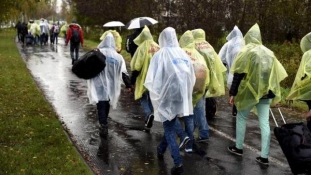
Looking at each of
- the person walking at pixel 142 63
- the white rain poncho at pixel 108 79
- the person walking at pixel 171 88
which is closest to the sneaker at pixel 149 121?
the person walking at pixel 142 63

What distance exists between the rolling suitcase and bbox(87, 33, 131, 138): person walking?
338 cm

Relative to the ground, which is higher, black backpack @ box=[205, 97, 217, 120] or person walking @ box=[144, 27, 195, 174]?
person walking @ box=[144, 27, 195, 174]

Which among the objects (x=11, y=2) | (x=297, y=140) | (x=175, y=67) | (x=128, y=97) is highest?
(x=11, y=2)

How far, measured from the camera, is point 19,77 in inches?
545

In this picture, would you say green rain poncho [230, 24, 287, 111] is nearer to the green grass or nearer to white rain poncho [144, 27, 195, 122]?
white rain poncho [144, 27, 195, 122]

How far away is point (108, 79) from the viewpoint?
754 cm

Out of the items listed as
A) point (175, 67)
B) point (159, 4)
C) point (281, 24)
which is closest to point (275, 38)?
point (281, 24)

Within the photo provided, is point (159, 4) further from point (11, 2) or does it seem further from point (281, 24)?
point (11, 2)

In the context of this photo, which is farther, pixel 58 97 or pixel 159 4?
pixel 159 4

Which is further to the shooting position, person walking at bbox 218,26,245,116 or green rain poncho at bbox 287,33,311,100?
person walking at bbox 218,26,245,116

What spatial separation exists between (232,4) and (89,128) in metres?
11.0

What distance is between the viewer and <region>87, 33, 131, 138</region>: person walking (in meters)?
7.46

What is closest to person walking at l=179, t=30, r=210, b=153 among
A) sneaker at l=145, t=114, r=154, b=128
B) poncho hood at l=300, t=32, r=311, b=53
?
sneaker at l=145, t=114, r=154, b=128

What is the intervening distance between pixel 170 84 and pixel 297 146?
1.79 m
